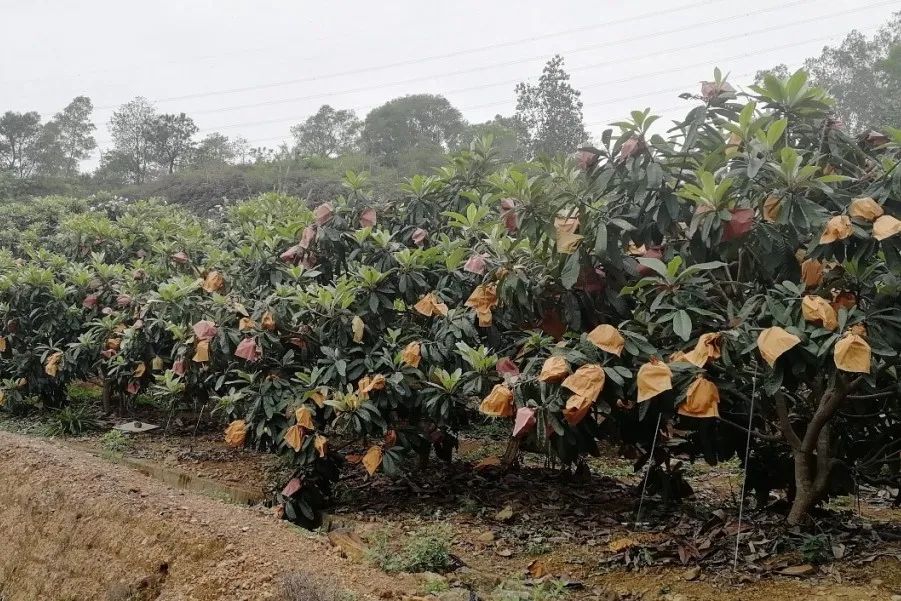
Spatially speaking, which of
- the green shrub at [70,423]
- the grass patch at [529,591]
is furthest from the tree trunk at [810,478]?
the green shrub at [70,423]

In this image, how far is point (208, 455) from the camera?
5910mm

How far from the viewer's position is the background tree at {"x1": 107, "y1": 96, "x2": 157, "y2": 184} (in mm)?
29641

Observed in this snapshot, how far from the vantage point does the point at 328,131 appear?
33406mm

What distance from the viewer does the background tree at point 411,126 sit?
29656mm

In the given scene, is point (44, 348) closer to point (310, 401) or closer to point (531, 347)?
point (310, 401)

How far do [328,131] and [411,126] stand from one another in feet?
17.0

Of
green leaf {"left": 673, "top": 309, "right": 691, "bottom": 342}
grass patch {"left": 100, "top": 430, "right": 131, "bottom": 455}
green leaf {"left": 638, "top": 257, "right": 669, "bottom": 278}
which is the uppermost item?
green leaf {"left": 638, "top": 257, "right": 669, "bottom": 278}

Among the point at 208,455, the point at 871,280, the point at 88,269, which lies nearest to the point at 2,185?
the point at 88,269

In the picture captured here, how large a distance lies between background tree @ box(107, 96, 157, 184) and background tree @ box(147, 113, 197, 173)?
1.06 ft

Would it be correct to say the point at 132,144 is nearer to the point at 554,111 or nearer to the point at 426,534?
the point at 554,111

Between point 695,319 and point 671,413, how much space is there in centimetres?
53

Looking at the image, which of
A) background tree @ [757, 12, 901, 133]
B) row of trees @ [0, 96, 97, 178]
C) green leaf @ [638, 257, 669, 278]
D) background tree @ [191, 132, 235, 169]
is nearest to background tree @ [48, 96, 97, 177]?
row of trees @ [0, 96, 97, 178]

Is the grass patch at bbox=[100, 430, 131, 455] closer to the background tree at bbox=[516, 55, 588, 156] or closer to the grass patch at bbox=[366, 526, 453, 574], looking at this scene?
the grass patch at bbox=[366, 526, 453, 574]

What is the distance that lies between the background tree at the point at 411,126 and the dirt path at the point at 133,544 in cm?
2478
